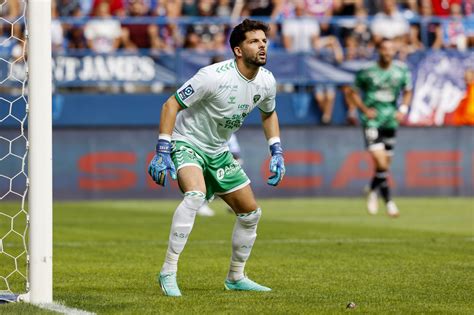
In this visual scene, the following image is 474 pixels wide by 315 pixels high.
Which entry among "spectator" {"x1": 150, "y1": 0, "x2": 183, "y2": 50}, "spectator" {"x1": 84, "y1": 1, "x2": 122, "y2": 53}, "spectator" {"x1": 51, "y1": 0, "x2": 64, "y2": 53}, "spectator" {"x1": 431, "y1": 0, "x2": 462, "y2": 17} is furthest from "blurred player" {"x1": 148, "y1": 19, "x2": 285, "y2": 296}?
"spectator" {"x1": 431, "y1": 0, "x2": 462, "y2": 17}

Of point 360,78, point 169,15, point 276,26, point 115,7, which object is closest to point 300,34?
point 276,26

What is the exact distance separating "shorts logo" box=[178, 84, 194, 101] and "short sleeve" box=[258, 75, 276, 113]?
0.66 meters

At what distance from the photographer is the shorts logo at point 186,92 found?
833 centimetres

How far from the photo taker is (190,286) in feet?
28.9

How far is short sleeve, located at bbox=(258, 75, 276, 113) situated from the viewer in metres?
8.73

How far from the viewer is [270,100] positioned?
881 cm

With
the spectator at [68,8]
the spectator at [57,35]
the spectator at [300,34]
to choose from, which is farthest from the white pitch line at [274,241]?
the spectator at [68,8]

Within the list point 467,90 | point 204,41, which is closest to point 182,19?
point 204,41

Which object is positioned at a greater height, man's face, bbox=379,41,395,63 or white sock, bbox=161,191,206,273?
man's face, bbox=379,41,395,63

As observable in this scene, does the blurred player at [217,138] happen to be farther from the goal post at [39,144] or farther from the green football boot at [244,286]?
the goal post at [39,144]

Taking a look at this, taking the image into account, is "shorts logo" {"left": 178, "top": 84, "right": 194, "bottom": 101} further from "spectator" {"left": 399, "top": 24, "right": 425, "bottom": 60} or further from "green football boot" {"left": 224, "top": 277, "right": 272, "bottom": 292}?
"spectator" {"left": 399, "top": 24, "right": 425, "bottom": 60}

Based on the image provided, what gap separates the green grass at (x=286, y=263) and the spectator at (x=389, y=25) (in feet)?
19.0

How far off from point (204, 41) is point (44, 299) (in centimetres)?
1665

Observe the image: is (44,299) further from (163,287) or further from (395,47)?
(395,47)
